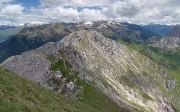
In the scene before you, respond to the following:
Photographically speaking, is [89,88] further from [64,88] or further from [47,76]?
[47,76]

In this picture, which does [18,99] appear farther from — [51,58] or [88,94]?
[51,58]

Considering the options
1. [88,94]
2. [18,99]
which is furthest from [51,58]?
[18,99]

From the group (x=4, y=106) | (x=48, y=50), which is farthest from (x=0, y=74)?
(x=48, y=50)

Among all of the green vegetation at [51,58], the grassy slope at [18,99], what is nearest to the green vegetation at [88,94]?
the green vegetation at [51,58]

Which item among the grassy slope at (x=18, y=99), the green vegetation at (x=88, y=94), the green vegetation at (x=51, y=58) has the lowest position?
the green vegetation at (x=88, y=94)

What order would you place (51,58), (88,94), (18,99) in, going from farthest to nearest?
(51,58), (88,94), (18,99)

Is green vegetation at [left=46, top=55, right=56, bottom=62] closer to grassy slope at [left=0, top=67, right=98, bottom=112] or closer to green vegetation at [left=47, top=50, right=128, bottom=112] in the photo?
green vegetation at [left=47, top=50, right=128, bottom=112]

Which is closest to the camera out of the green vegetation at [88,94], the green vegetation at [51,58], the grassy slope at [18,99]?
the grassy slope at [18,99]

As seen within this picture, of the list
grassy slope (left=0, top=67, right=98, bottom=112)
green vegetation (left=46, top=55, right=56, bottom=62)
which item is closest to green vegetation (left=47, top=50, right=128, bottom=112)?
green vegetation (left=46, top=55, right=56, bottom=62)

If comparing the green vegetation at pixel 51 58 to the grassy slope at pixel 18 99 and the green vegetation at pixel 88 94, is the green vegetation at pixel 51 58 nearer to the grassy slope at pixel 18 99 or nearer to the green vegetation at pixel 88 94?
the green vegetation at pixel 88 94

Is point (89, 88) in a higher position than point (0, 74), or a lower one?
lower

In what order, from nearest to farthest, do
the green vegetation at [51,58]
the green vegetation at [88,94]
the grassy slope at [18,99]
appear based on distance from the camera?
the grassy slope at [18,99]
the green vegetation at [88,94]
the green vegetation at [51,58]
